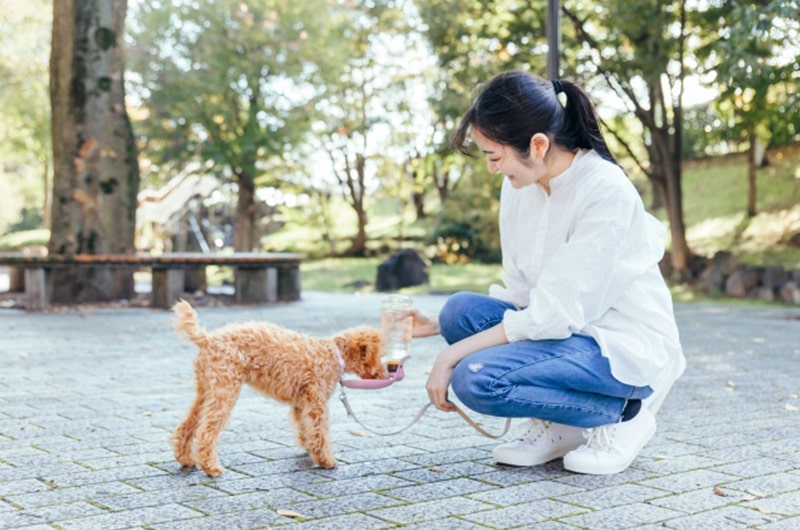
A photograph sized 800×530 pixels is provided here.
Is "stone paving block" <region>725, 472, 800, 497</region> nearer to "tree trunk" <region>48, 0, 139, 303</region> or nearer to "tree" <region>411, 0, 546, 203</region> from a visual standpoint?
"tree trunk" <region>48, 0, 139, 303</region>

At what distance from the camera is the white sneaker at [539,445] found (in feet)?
12.1

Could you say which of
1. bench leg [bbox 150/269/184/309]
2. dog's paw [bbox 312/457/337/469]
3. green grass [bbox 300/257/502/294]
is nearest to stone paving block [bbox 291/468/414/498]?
dog's paw [bbox 312/457/337/469]

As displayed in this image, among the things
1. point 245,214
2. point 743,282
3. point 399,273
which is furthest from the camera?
point 245,214

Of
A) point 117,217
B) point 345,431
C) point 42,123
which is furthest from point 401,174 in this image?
point 345,431

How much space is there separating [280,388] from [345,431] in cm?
94

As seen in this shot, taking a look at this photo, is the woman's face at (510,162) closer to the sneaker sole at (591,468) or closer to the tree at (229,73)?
the sneaker sole at (591,468)

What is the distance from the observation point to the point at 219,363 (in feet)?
11.4

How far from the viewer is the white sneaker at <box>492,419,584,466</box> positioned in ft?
12.1

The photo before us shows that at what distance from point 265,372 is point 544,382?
0.99 metres

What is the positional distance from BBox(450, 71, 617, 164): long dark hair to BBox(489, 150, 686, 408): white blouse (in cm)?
14

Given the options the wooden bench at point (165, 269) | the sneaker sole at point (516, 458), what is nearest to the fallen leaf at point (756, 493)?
the sneaker sole at point (516, 458)

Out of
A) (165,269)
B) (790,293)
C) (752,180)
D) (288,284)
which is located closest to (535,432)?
(165,269)

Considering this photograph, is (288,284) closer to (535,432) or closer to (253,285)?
(253,285)

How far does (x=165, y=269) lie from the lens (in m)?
11.9
